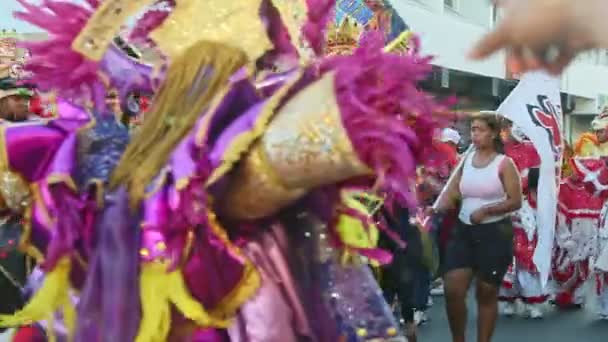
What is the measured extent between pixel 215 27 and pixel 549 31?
151cm

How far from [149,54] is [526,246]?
5.90 meters

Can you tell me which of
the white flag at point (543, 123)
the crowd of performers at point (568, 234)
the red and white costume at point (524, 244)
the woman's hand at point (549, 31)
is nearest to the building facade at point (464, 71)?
the crowd of performers at point (568, 234)

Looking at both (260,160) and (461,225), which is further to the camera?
(461,225)

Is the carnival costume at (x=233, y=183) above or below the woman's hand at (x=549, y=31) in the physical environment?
below

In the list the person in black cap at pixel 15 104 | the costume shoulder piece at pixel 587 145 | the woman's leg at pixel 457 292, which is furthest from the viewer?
the costume shoulder piece at pixel 587 145

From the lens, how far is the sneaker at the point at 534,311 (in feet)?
25.8

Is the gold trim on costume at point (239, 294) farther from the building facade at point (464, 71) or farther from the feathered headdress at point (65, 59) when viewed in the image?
the building facade at point (464, 71)

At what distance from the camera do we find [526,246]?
820cm

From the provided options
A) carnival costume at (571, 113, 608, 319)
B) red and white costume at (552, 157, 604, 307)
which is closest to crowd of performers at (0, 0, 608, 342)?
carnival costume at (571, 113, 608, 319)

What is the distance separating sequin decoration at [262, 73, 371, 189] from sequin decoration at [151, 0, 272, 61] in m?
0.41

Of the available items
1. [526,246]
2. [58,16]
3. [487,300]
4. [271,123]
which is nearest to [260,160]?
[271,123]

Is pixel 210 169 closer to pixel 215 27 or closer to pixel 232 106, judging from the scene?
pixel 232 106

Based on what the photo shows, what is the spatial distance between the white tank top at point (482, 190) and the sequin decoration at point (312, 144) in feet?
10.9

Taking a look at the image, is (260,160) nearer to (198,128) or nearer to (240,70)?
(198,128)
